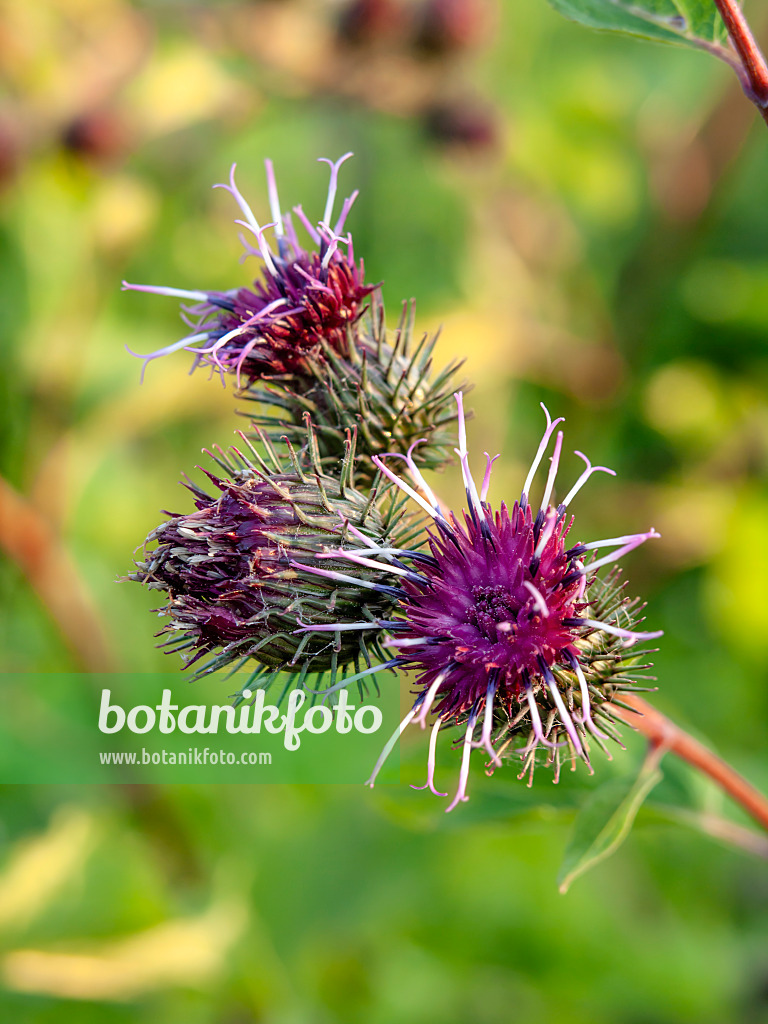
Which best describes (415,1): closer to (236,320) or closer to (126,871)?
(236,320)

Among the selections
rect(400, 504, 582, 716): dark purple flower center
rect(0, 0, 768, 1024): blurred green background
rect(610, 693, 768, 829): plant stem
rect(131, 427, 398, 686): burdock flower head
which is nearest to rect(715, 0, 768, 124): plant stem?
rect(400, 504, 582, 716): dark purple flower center

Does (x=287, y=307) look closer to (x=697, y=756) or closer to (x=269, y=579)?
(x=269, y=579)

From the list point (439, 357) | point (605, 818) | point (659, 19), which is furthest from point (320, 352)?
point (439, 357)

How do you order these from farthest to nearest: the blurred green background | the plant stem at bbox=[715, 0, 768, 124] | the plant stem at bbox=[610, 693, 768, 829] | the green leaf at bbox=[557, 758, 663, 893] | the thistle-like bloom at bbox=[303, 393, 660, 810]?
the blurred green background
the plant stem at bbox=[610, 693, 768, 829]
the green leaf at bbox=[557, 758, 663, 893]
the thistle-like bloom at bbox=[303, 393, 660, 810]
the plant stem at bbox=[715, 0, 768, 124]

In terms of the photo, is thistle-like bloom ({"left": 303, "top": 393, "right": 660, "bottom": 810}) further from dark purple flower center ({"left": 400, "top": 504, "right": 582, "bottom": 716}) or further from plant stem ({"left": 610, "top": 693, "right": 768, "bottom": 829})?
plant stem ({"left": 610, "top": 693, "right": 768, "bottom": 829})

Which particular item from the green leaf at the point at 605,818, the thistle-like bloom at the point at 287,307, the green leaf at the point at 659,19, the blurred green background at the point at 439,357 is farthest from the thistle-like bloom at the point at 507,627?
the blurred green background at the point at 439,357
